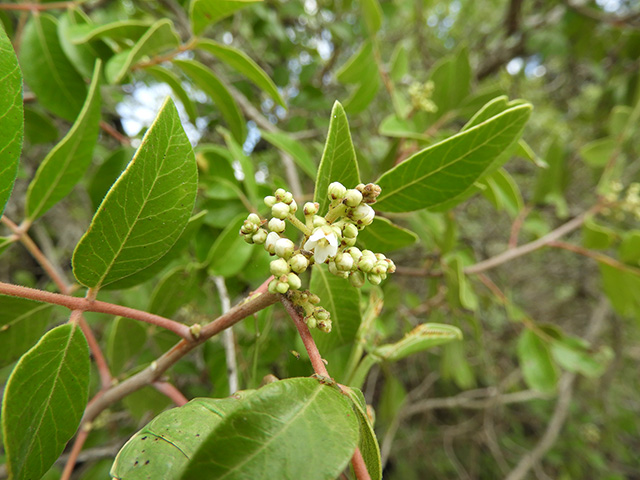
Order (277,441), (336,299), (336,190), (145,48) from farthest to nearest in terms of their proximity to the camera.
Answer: (145,48)
(336,299)
(336,190)
(277,441)

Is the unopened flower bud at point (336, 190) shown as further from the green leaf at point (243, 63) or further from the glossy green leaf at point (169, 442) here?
the green leaf at point (243, 63)

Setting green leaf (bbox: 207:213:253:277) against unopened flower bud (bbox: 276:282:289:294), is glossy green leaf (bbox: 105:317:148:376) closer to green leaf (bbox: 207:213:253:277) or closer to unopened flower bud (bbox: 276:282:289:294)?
green leaf (bbox: 207:213:253:277)

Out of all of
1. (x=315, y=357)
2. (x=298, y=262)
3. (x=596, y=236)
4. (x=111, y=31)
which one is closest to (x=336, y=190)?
(x=298, y=262)

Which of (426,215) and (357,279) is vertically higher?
(357,279)

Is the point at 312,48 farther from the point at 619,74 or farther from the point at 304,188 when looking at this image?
the point at 619,74

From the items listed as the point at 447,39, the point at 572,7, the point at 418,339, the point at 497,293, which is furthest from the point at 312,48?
the point at 447,39

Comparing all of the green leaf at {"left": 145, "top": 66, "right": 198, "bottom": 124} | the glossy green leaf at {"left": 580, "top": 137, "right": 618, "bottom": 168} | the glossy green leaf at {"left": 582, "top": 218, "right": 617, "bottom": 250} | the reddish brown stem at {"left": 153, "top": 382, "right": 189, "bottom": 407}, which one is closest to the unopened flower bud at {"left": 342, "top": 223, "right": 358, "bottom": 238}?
the reddish brown stem at {"left": 153, "top": 382, "right": 189, "bottom": 407}

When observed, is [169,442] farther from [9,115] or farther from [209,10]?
[209,10]
